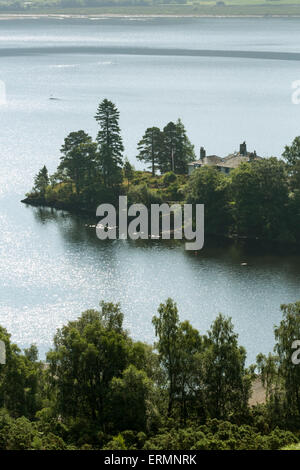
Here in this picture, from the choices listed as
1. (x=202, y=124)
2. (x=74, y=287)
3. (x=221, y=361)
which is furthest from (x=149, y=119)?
(x=221, y=361)

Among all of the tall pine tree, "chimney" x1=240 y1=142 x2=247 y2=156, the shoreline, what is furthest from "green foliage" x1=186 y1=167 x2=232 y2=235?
the tall pine tree

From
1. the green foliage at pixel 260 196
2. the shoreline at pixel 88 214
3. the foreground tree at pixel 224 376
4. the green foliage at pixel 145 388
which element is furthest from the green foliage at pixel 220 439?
the green foliage at pixel 260 196

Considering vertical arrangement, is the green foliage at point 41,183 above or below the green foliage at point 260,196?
above

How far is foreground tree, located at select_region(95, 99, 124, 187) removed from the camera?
105238 mm

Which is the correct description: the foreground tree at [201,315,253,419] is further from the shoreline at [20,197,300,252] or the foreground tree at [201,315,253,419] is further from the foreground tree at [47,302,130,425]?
the shoreline at [20,197,300,252]

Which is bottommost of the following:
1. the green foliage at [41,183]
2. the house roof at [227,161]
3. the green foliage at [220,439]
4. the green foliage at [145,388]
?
the green foliage at [220,439]

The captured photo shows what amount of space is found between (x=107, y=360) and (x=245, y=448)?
950 centimetres

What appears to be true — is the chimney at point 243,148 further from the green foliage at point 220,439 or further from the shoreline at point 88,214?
the green foliage at point 220,439

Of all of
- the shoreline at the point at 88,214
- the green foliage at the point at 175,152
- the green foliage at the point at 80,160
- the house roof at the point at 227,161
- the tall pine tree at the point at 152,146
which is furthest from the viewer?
the green foliage at the point at 175,152

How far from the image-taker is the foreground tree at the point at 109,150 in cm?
10524

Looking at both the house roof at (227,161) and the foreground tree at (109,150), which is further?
the foreground tree at (109,150)

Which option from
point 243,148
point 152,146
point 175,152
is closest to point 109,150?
point 152,146

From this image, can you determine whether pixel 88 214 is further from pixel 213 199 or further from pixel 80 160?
pixel 213 199
